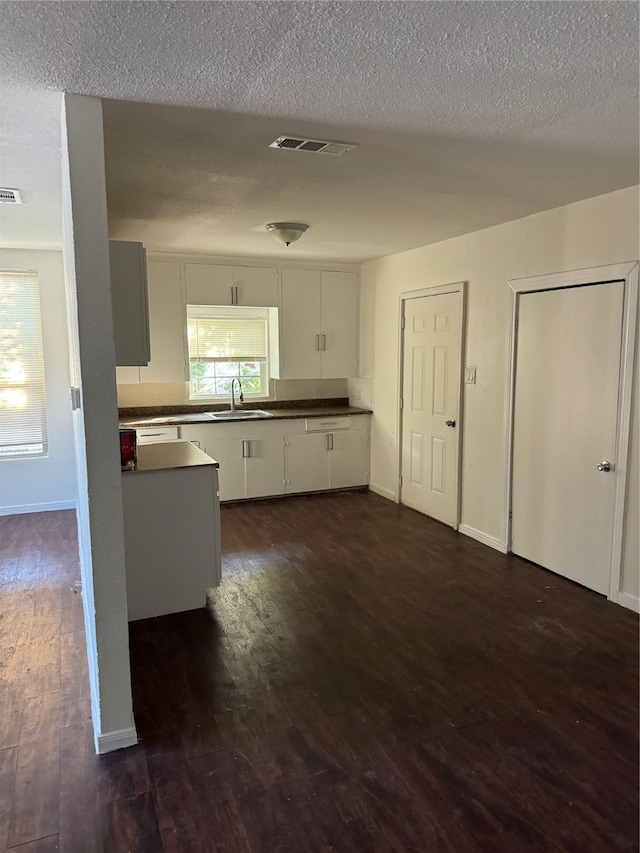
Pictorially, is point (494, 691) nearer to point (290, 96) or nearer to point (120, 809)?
point (120, 809)

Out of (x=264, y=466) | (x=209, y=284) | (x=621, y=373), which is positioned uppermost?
(x=209, y=284)

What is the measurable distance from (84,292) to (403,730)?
2073mm

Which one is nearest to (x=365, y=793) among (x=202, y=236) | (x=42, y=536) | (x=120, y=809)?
(x=120, y=809)

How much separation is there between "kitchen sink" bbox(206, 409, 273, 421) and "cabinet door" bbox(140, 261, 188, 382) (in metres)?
0.51

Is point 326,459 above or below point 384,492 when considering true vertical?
above

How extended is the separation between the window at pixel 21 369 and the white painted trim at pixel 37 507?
1.56ft

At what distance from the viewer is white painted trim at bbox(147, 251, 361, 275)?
5.30 metres

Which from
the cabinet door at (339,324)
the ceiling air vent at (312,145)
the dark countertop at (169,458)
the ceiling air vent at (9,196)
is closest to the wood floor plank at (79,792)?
the dark countertop at (169,458)

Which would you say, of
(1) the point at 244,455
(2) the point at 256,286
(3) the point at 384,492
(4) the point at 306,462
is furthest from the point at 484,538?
(2) the point at 256,286

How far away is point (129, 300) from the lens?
2553 mm

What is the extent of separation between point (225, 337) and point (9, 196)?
2.84 meters

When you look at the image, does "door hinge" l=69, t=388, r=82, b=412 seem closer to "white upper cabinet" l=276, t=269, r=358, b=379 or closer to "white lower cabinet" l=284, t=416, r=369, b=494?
"white lower cabinet" l=284, t=416, r=369, b=494

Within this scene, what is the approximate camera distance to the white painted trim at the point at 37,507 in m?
5.23

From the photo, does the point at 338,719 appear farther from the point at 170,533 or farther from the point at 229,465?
the point at 229,465
